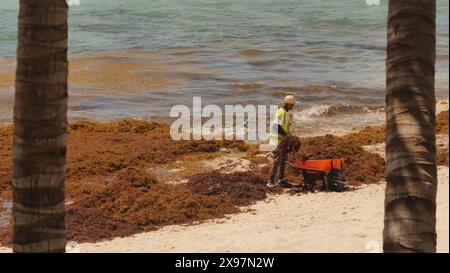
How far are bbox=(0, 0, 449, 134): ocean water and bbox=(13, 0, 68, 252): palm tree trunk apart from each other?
2051 cm

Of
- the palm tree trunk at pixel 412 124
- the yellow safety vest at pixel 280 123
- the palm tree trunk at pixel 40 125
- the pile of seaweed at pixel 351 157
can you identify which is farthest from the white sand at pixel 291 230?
the palm tree trunk at pixel 40 125

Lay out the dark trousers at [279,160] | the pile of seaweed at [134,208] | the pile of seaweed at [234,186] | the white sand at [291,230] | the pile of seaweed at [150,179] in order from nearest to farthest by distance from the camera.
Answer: the white sand at [291,230]
the pile of seaweed at [134,208]
the pile of seaweed at [150,179]
the pile of seaweed at [234,186]
the dark trousers at [279,160]

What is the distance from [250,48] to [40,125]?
45551 mm

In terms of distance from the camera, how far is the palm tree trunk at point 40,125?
14.2ft

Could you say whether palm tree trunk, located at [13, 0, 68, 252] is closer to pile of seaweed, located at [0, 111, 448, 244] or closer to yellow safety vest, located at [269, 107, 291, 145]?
pile of seaweed, located at [0, 111, 448, 244]

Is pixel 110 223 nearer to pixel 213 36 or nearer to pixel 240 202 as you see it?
pixel 240 202

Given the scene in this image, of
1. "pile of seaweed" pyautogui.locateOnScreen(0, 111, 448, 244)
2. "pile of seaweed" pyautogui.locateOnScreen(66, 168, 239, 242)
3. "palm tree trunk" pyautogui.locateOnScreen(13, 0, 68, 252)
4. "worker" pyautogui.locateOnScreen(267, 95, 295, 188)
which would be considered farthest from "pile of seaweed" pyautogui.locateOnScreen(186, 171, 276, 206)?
"palm tree trunk" pyautogui.locateOnScreen(13, 0, 68, 252)

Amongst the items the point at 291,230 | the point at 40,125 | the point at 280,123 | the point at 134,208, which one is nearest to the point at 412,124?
the point at 40,125

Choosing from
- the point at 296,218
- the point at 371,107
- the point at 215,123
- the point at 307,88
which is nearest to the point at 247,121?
the point at 215,123

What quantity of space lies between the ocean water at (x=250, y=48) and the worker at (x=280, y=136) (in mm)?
9888

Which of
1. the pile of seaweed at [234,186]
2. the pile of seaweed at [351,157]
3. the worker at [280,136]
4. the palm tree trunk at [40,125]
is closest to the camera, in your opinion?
the palm tree trunk at [40,125]

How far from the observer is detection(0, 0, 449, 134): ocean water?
99.1 feet

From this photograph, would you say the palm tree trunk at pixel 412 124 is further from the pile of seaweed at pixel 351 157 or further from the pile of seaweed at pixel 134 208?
the pile of seaweed at pixel 351 157
